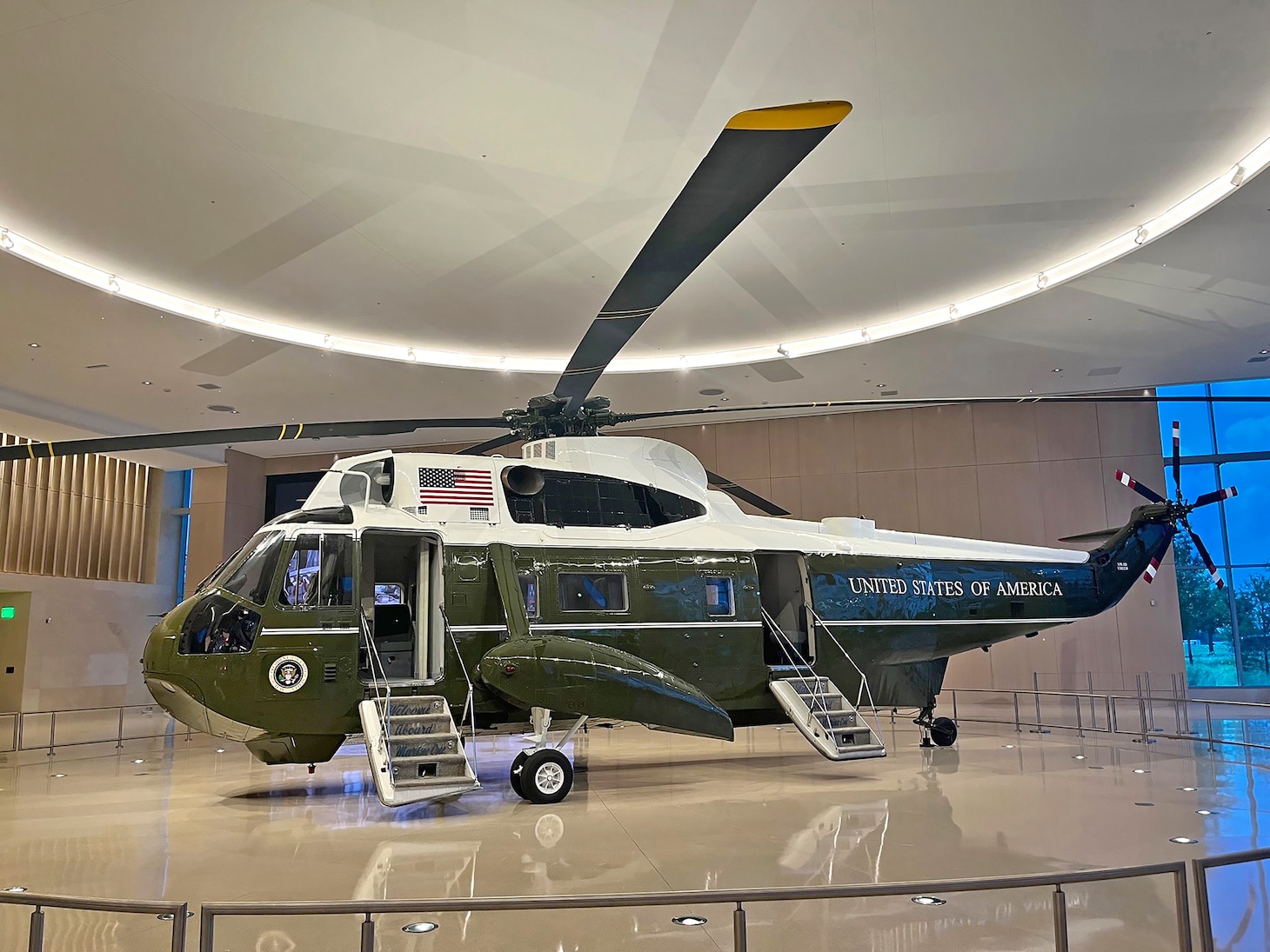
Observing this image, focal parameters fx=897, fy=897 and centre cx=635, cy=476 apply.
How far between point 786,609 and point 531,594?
3.28 meters

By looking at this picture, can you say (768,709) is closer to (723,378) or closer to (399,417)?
(723,378)

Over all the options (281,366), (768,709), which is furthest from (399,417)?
(768,709)

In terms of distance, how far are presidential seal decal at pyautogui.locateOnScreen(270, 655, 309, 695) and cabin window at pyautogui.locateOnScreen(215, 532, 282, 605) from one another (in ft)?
1.89

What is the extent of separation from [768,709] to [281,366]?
8812 millimetres

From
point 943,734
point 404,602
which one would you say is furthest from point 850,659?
point 404,602

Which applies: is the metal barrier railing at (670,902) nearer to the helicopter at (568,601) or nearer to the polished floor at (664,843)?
the polished floor at (664,843)

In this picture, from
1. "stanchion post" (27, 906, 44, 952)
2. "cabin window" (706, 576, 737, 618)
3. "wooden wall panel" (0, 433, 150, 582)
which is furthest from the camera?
"wooden wall panel" (0, 433, 150, 582)

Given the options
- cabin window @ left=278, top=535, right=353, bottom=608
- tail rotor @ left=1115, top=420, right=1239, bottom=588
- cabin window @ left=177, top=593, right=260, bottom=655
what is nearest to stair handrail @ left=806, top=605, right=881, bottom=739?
tail rotor @ left=1115, top=420, right=1239, bottom=588

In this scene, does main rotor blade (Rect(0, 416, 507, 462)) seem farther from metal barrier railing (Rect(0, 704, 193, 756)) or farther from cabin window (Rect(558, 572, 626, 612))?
metal barrier railing (Rect(0, 704, 193, 756))

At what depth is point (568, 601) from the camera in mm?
9234

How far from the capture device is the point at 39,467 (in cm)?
1923

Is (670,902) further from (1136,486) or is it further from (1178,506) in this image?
(1178,506)

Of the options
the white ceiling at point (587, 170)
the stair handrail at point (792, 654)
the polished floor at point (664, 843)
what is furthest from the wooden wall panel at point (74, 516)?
the stair handrail at point (792, 654)

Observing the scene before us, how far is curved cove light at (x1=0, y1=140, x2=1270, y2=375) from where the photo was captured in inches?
378
